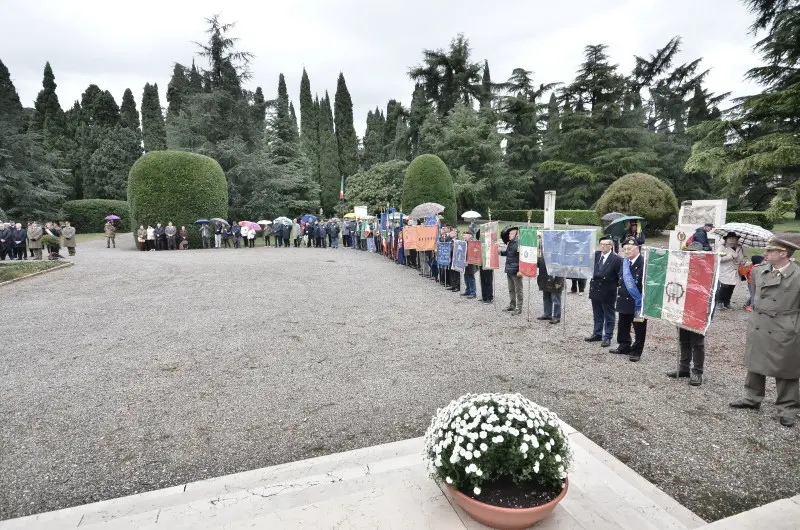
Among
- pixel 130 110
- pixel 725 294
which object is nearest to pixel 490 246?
pixel 725 294

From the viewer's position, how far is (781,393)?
4.39m

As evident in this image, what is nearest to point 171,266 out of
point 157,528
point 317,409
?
point 317,409

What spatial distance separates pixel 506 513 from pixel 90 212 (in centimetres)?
4084

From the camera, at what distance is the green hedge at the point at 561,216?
28.3 m

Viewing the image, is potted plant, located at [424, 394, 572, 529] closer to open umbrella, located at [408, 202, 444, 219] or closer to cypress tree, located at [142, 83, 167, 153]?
open umbrella, located at [408, 202, 444, 219]

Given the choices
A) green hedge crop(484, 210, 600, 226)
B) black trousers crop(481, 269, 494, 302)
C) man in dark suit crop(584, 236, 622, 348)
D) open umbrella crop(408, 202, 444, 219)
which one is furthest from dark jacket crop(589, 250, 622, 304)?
green hedge crop(484, 210, 600, 226)

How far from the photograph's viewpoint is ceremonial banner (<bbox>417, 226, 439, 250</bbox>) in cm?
1337

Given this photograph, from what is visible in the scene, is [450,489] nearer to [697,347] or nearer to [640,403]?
[640,403]

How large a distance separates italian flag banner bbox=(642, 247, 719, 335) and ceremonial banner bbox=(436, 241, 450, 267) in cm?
618

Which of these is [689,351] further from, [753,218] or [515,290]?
[753,218]

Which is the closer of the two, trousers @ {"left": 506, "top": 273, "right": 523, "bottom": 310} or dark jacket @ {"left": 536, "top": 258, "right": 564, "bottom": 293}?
dark jacket @ {"left": 536, "top": 258, "right": 564, "bottom": 293}

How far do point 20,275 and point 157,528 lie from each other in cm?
1462

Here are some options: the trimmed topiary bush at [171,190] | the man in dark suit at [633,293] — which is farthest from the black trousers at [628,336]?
the trimmed topiary bush at [171,190]

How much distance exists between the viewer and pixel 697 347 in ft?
17.1
